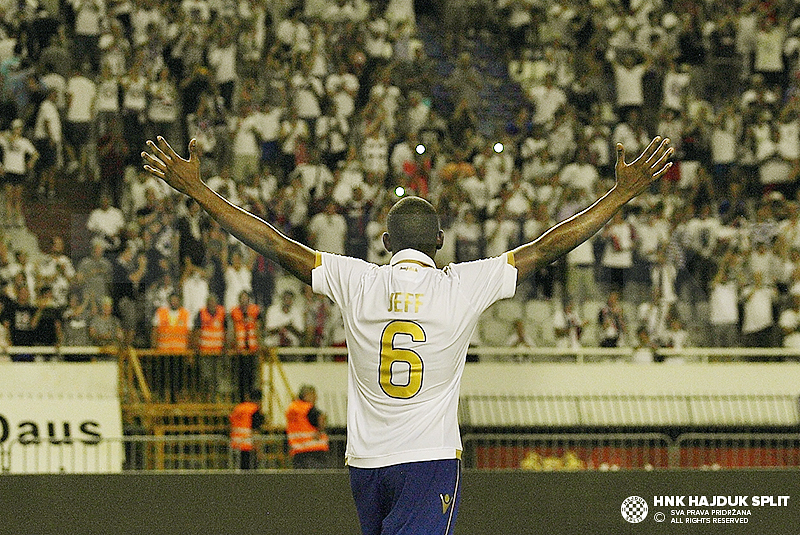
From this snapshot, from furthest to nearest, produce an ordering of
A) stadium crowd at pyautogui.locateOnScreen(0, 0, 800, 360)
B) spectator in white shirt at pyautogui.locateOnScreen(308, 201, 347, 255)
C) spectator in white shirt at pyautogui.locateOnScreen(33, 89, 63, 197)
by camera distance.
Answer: spectator in white shirt at pyautogui.locateOnScreen(33, 89, 63, 197) < spectator in white shirt at pyautogui.locateOnScreen(308, 201, 347, 255) < stadium crowd at pyautogui.locateOnScreen(0, 0, 800, 360)

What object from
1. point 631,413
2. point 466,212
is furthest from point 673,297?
point 466,212

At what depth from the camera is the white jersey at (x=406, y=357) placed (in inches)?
184

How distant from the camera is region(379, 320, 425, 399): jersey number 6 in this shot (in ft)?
15.3

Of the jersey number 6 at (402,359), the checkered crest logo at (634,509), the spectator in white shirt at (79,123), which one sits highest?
the spectator in white shirt at (79,123)

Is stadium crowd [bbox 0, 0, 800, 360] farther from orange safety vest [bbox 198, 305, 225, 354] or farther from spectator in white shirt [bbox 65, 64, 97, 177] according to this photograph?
orange safety vest [bbox 198, 305, 225, 354]

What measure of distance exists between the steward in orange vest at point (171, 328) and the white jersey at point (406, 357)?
37.2ft

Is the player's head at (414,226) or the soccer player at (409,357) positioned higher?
the player's head at (414,226)

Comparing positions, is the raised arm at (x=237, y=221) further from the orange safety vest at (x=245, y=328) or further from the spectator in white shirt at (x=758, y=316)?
the spectator in white shirt at (x=758, y=316)

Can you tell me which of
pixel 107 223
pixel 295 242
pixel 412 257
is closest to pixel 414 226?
pixel 412 257

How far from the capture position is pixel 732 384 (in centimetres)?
1612

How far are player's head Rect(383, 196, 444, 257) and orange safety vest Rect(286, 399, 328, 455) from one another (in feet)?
31.5

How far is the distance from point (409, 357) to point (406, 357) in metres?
0.01

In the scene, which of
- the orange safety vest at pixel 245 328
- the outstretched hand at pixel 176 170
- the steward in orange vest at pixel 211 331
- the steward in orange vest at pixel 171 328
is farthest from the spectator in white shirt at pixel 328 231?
the outstretched hand at pixel 176 170

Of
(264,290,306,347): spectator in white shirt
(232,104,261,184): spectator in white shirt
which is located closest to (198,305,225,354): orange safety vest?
(264,290,306,347): spectator in white shirt
